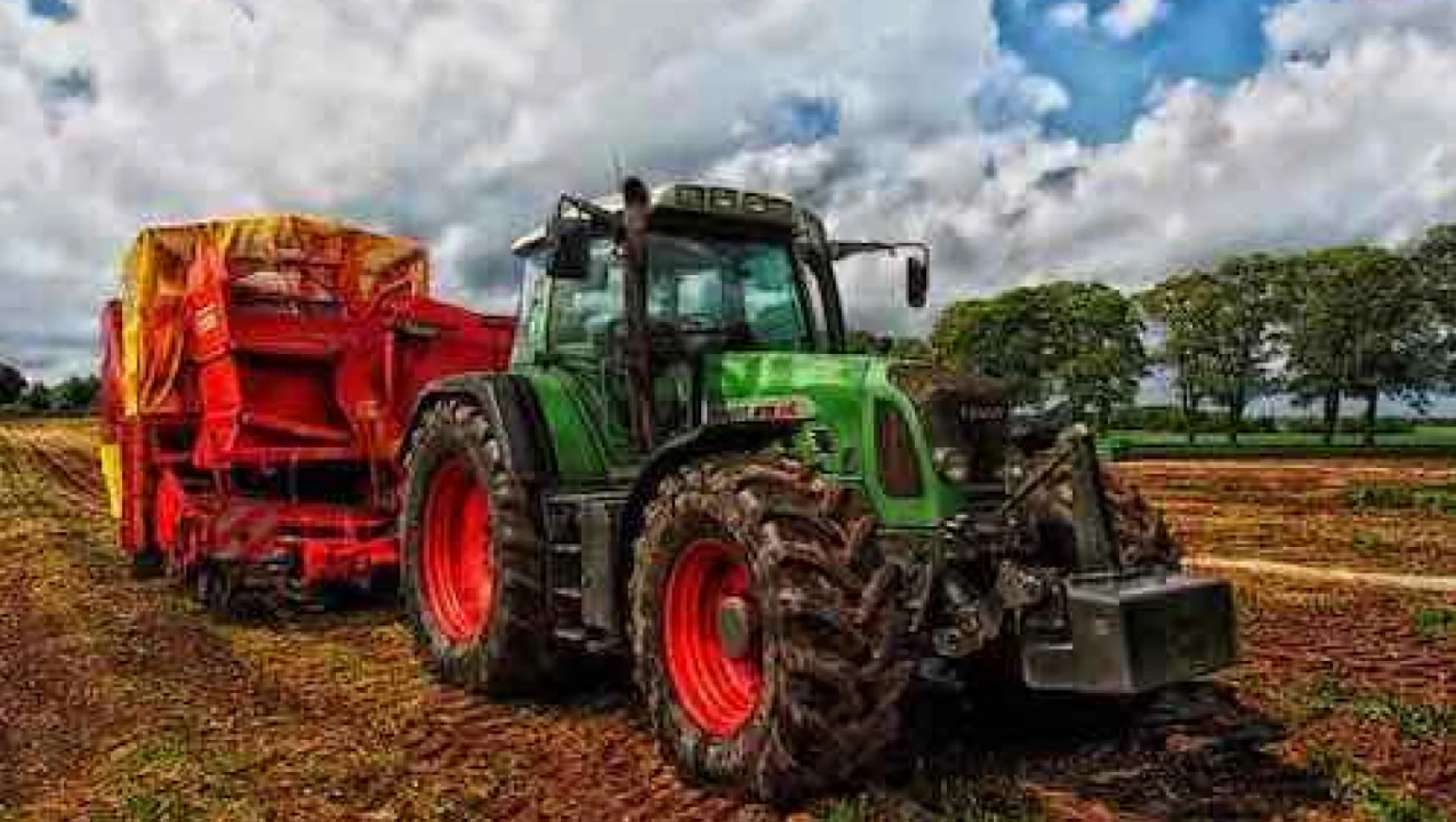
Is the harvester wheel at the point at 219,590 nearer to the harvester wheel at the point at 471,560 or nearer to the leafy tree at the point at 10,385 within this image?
the harvester wheel at the point at 471,560

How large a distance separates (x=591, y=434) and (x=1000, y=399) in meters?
2.66

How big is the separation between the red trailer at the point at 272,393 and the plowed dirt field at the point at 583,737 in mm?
683

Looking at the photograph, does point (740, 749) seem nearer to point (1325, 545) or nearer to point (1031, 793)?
point (1031, 793)

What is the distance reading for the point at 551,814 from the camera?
5.91m

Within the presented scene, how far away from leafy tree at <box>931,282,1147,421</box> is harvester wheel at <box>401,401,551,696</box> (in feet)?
189

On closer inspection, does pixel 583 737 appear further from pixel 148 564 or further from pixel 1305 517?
pixel 1305 517

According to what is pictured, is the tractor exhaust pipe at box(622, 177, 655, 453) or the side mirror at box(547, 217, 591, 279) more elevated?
the side mirror at box(547, 217, 591, 279)

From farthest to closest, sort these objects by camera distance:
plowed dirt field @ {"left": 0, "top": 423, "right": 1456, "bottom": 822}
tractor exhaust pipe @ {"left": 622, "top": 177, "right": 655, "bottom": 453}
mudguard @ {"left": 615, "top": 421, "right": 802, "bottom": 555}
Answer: tractor exhaust pipe @ {"left": 622, "top": 177, "right": 655, "bottom": 453}, mudguard @ {"left": 615, "top": 421, "right": 802, "bottom": 555}, plowed dirt field @ {"left": 0, "top": 423, "right": 1456, "bottom": 822}

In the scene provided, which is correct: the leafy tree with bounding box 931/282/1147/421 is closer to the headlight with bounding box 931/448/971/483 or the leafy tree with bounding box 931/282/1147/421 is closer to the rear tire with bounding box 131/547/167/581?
the rear tire with bounding box 131/547/167/581

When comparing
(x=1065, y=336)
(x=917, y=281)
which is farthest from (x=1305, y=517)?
(x=1065, y=336)

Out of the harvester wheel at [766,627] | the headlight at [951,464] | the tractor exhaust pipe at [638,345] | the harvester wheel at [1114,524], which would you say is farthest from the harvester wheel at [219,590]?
the harvester wheel at [1114,524]

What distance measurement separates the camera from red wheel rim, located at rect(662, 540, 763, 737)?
244 inches

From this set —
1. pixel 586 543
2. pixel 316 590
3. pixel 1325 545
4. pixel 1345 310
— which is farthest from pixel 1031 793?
pixel 1345 310

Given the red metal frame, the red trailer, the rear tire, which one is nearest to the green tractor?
the red metal frame
